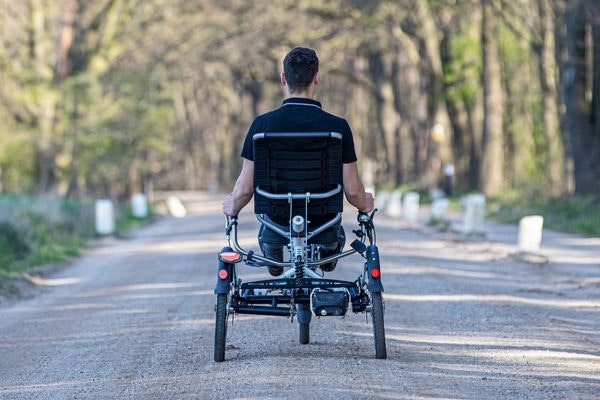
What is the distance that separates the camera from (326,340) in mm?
9688

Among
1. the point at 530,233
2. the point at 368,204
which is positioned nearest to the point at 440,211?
the point at 530,233

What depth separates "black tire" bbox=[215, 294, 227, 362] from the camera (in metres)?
8.35

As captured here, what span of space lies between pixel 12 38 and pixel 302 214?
30.2 m

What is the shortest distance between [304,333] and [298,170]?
1604 millimetres

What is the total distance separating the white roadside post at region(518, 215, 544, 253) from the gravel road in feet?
2.09

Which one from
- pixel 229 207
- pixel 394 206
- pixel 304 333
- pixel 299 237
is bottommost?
pixel 394 206

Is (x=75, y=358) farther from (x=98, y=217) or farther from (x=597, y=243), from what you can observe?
(x=98, y=217)

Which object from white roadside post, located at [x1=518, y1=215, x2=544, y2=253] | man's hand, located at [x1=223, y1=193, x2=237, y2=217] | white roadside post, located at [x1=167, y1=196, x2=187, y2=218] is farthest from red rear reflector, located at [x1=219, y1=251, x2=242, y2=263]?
white roadside post, located at [x1=167, y1=196, x2=187, y2=218]

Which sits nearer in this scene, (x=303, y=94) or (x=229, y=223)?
(x=303, y=94)

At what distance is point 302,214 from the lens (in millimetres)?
8344

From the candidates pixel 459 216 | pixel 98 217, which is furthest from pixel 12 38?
pixel 459 216

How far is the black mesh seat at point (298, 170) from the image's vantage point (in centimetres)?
816

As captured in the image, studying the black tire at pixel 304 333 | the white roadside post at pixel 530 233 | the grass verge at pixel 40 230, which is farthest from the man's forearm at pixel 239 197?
the white roadside post at pixel 530 233

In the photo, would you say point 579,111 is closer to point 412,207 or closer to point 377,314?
point 412,207
